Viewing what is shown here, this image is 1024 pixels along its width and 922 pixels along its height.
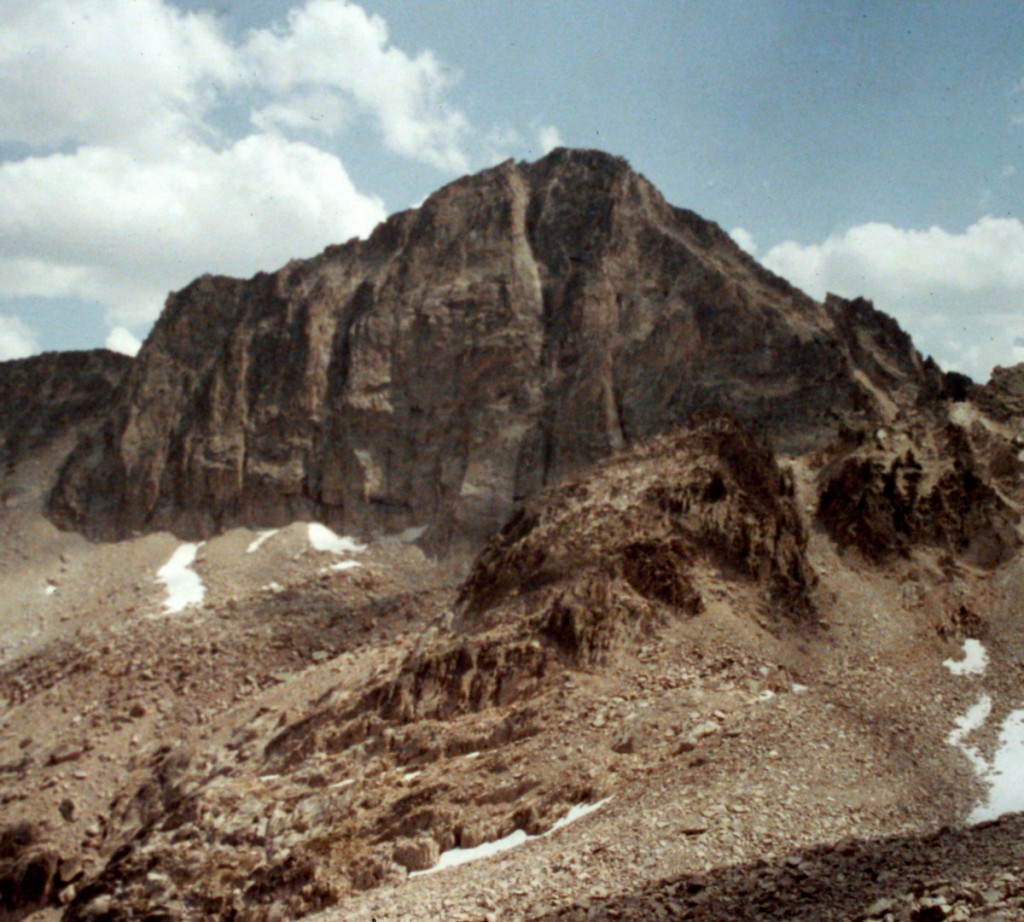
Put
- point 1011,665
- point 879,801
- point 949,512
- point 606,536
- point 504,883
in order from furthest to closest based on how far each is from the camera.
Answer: point 949,512, point 606,536, point 1011,665, point 879,801, point 504,883

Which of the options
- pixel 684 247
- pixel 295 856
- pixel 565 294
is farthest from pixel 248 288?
pixel 295 856

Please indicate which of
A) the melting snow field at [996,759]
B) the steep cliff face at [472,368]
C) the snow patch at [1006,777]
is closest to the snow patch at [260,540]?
the steep cliff face at [472,368]

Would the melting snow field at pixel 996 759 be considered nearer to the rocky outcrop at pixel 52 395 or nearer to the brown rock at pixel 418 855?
the brown rock at pixel 418 855

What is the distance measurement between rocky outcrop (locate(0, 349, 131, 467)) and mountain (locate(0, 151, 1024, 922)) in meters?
0.24

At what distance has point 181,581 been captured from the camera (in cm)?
4916

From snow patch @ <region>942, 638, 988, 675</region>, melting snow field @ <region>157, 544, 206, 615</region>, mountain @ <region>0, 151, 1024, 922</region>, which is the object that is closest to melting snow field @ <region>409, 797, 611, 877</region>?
mountain @ <region>0, 151, 1024, 922</region>

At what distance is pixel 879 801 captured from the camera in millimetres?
16656

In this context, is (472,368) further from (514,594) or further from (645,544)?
(645,544)

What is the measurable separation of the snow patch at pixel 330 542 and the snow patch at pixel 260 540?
199 centimetres

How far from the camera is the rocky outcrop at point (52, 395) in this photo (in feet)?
210

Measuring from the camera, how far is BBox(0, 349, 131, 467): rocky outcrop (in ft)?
210

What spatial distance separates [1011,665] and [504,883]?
14.9 metres

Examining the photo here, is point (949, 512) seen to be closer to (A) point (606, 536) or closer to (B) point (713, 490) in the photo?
(B) point (713, 490)

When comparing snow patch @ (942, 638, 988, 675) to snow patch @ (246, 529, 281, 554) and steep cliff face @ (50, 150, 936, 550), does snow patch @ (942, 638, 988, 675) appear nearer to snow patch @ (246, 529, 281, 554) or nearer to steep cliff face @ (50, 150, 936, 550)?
steep cliff face @ (50, 150, 936, 550)
